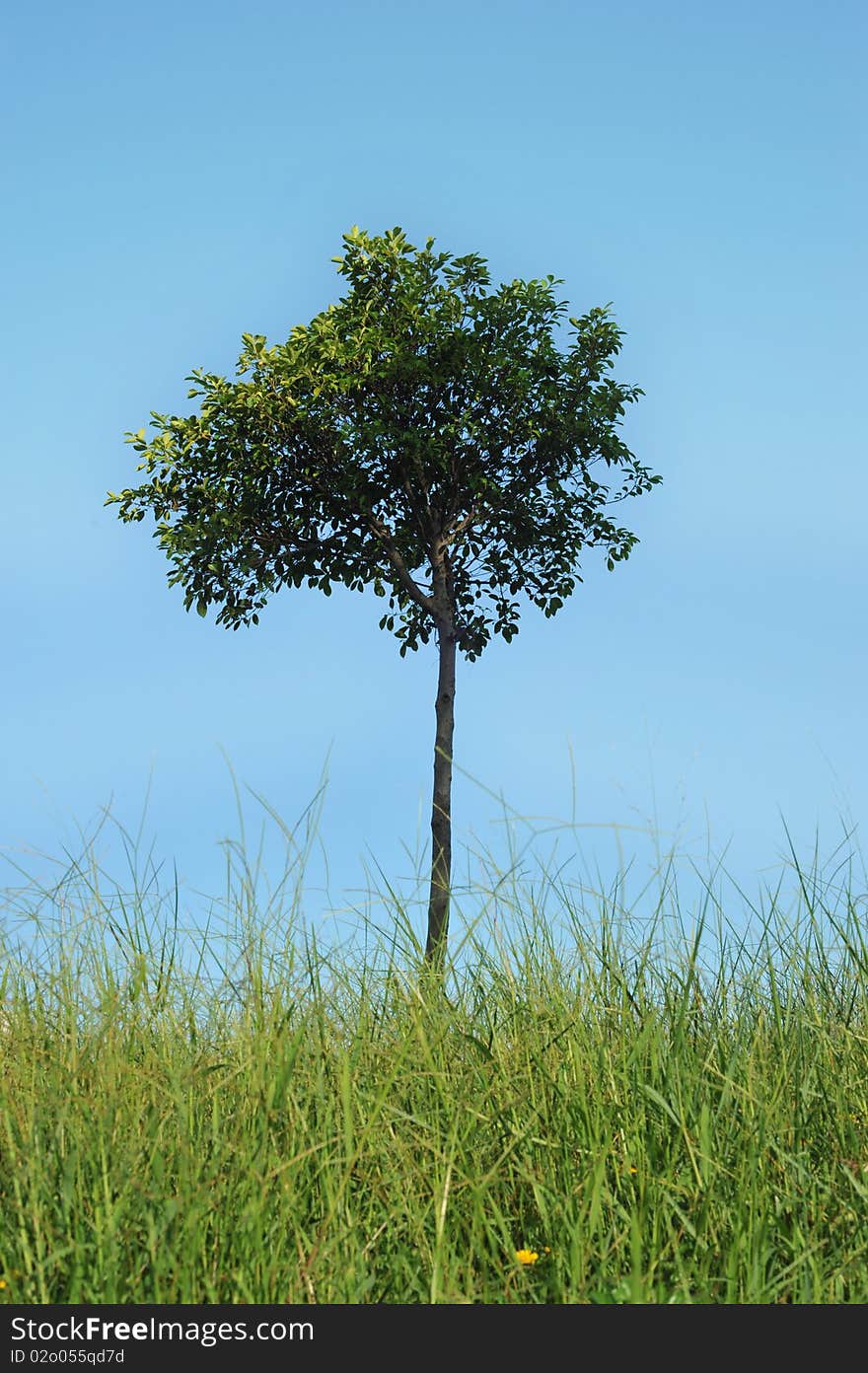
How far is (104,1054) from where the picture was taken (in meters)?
3.79

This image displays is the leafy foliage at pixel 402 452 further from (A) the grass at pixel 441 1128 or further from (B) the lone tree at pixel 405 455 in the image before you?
(A) the grass at pixel 441 1128

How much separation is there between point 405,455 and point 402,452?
16 centimetres

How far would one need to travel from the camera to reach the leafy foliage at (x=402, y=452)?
14.5 meters

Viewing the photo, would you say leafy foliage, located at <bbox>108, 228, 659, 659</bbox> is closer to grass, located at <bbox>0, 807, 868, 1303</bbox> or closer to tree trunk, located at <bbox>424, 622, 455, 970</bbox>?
tree trunk, located at <bbox>424, 622, 455, 970</bbox>

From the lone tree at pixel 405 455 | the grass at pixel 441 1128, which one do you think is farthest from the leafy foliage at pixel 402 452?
the grass at pixel 441 1128

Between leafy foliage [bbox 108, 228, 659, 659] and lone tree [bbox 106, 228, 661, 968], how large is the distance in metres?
0.02

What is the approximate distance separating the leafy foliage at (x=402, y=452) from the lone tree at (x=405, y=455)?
24 mm

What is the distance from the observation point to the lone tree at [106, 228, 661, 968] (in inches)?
568

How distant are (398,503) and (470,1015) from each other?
11677 millimetres

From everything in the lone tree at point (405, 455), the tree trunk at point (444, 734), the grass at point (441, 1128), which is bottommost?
the grass at point (441, 1128)

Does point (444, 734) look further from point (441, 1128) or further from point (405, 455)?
point (441, 1128)

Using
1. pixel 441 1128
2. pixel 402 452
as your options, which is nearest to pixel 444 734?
pixel 402 452

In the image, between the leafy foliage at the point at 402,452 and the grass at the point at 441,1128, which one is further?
the leafy foliage at the point at 402,452
